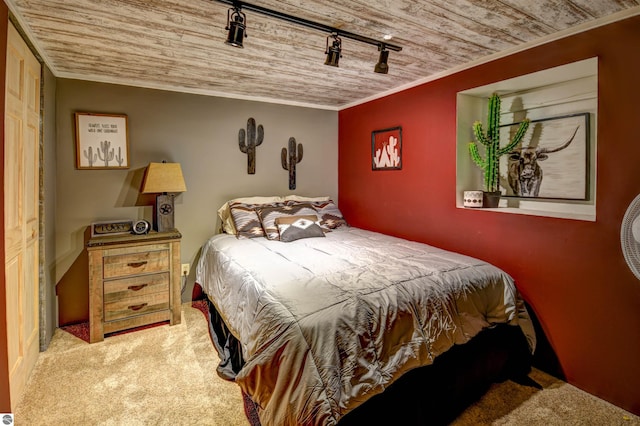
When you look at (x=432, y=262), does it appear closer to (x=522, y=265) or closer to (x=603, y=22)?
(x=522, y=265)

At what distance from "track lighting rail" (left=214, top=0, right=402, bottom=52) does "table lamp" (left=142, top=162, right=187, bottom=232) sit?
1756 mm

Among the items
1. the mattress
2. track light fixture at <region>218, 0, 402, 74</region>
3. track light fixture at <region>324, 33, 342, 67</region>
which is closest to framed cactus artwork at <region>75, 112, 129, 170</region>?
the mattress

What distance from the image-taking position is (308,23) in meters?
1.96

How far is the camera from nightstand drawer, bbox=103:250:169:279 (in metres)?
2.69

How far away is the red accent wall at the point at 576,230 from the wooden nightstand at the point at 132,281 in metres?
2.35

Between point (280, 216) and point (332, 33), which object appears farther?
point (280, 216)

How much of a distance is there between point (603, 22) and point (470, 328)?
191 cm

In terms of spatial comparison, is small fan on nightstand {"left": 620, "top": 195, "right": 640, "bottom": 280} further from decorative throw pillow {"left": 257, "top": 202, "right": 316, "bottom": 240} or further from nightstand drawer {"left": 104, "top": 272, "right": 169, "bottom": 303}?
nightstand drawer {"left": 104, "top": 272, "right": 169, "bottom": 303}

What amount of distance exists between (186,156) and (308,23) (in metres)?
2.01

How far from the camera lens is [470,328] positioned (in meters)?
1.92

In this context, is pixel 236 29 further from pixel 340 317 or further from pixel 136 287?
pixel 136 287

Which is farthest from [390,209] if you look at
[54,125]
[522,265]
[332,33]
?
[54,125]

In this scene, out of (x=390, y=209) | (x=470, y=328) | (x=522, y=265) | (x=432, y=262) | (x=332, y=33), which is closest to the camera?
(x=470, y=328)

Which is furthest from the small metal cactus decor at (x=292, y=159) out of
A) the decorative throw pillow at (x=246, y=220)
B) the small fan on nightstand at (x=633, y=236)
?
the small fan on nightstand at (x=633, y=236)
